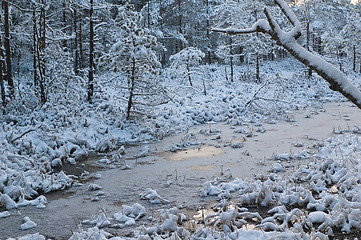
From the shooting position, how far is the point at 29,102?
1336cm

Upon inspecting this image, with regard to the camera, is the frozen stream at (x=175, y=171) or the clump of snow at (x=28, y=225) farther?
the frozen stream at (x=175, y=171)

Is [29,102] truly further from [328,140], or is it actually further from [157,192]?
[328,140]

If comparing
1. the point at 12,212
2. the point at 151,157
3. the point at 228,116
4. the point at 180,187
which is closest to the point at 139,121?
the point at 151,157

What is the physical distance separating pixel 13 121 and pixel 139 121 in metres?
4.86

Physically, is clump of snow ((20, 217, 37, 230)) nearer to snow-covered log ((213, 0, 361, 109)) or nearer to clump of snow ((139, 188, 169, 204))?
clump of snow ((139, 188, 169, 204))

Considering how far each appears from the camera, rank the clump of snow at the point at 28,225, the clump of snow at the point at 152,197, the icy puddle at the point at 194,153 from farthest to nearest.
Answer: the icy puddle at the point at 194,153, the clump of snow at the point at 152,197, the clump of snow at the point at 28,225

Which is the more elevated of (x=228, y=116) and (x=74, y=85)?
(x=74, y=85)

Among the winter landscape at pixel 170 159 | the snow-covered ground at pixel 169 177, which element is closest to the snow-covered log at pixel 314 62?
the winter landscape at pixel 170 159

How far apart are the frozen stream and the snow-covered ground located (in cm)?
3

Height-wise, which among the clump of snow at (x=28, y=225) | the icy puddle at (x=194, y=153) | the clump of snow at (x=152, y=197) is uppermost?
the icy puddle at (x=194, y=153)

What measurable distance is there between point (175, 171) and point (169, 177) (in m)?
0.44

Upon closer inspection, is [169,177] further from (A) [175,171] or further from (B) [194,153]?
(B) [194,153]

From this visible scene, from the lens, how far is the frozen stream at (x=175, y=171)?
5877 millimetres

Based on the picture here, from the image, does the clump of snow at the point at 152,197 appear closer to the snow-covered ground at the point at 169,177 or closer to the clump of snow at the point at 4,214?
the snow-covered ground at the point at 169,177
